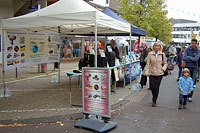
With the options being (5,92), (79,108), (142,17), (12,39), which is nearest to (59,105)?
(79,108)

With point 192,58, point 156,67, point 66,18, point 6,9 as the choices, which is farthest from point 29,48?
point 6,9

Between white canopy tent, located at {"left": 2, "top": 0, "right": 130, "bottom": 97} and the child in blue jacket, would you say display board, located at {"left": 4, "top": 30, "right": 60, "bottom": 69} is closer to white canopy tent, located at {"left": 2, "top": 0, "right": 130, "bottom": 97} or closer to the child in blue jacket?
white canopy tent, located at {"left": 2, "top": 0, "right": 130, "bottom": 97}

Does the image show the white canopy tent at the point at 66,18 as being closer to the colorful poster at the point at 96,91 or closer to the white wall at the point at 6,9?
the colorful poster at the point at 96,91

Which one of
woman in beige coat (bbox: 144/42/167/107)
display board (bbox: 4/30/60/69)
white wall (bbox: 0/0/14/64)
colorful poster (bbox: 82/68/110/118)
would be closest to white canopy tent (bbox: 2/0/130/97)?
display board (bbox: 4/30/60/69)

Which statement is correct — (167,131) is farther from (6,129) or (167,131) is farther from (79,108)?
(6,129)

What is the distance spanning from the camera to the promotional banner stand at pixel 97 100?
4.93 meters

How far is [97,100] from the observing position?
→ 200 inches

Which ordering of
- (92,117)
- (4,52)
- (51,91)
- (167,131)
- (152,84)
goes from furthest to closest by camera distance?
(51,91) < (4,52) < (152,84) < (92,117) < (167,131)

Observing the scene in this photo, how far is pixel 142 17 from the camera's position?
24.0 metres

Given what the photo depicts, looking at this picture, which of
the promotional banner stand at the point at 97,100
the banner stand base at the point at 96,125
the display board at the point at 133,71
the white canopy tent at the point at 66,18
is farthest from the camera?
the display board at the point at 133,71

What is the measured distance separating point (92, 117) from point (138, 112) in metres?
1.59

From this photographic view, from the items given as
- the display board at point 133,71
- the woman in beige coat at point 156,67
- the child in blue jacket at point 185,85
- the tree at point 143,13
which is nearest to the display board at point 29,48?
the display board at point 133,71

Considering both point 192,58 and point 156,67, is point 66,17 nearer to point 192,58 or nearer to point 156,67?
point 156,67

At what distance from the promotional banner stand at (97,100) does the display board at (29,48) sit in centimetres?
356
